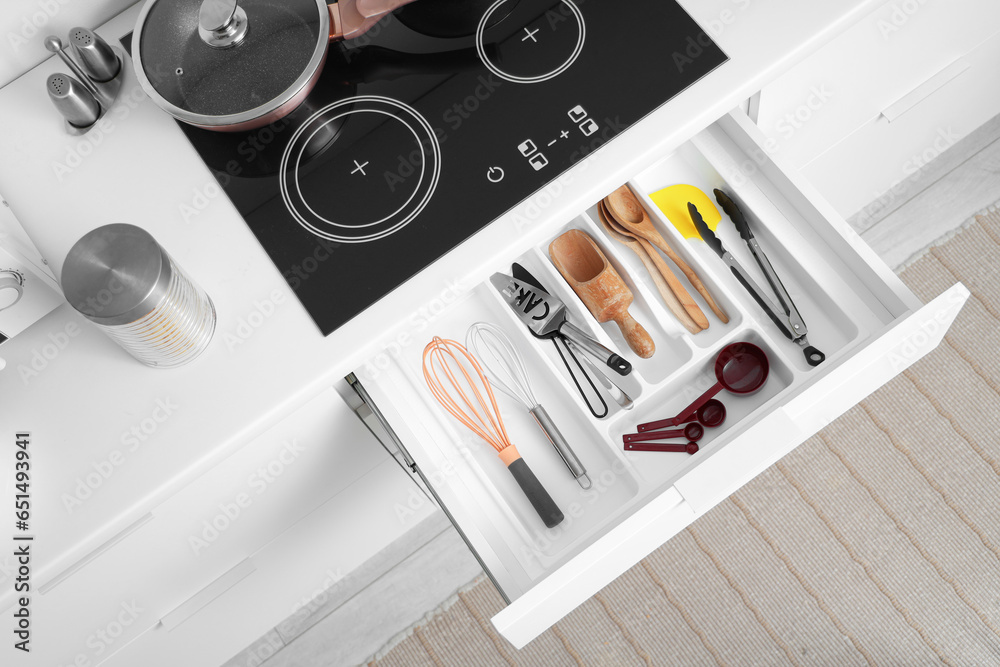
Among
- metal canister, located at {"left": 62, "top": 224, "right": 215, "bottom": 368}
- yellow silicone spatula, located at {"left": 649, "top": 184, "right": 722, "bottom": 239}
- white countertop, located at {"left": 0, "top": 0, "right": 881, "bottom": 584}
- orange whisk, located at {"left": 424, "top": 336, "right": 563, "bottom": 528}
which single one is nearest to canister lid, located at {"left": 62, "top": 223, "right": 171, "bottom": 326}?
metal canister, located at {"left": 62, "top": 224, "right": 215, "bottom": 368}

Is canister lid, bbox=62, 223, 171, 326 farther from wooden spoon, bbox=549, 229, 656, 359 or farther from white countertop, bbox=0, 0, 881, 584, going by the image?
wooden spoon, bbox=549, 229, 656, 359

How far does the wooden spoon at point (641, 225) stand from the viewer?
0.95 meters

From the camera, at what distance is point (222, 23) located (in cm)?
75

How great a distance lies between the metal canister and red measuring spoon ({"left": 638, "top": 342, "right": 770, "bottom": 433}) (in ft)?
1.78

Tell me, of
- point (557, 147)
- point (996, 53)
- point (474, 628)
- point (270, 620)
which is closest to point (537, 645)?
point (474, 628)

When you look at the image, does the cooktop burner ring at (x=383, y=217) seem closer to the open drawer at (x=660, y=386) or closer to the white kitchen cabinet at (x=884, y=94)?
the open drawer at (x=660, y=386)

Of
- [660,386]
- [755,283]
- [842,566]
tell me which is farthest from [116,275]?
[842,566]

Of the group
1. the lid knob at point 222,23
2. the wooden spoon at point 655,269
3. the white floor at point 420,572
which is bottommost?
the white floor at point 420,572

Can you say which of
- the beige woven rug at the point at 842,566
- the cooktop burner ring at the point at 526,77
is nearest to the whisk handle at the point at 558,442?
the cooktop burner ring at the point at 526,77

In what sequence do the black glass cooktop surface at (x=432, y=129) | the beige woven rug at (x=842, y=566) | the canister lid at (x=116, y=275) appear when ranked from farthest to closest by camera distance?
1. the beige woven rug at (x=842, y=566)
2. the black glass cooktop surface at (x=432, y=129)
3. the canister lid at (x=116, y=275)

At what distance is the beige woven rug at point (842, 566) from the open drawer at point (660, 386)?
0.63m

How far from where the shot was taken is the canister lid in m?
0.62

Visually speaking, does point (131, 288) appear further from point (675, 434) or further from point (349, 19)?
point (675, 434)

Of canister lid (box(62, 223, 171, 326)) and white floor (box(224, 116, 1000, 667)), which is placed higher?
canister lid (box(62, 223, 171, 326))
